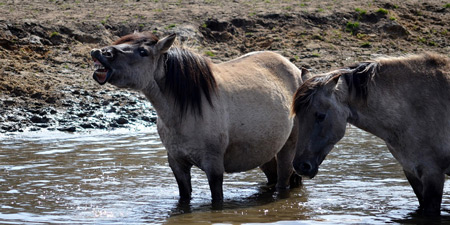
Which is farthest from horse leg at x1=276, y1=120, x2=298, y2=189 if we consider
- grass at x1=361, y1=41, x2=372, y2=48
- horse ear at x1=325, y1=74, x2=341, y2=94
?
grass at x1=361, y1=41, x2=372, y2=48

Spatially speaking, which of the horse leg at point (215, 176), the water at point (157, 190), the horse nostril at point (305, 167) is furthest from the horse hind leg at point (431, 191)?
the horse leg at point (215, 176)

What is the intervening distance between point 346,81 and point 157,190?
3.01 m

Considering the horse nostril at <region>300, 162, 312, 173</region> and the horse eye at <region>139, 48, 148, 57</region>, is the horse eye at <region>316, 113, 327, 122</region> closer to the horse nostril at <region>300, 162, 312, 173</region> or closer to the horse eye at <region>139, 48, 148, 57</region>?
the horse nostril at <region>300, 162, 312, 173</region>

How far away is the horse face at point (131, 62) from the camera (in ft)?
20.9

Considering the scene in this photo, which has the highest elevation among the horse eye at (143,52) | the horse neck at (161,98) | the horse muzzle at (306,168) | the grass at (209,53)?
the horse eye at (143,52)

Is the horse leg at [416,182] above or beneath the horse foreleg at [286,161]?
above

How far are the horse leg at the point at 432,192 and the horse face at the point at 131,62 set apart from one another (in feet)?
8.53

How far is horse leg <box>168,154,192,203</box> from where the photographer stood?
23.0 feet

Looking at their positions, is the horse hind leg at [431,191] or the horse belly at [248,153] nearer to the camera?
the horse hind leg at [431,191]

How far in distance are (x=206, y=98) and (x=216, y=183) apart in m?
0.83

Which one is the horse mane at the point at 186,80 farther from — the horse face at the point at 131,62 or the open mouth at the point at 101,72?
the open mouth at the point at 101,72

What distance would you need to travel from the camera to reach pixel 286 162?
802 centimetres

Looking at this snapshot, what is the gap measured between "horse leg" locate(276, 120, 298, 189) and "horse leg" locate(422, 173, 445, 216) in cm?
219

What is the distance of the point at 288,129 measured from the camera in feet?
24.8
